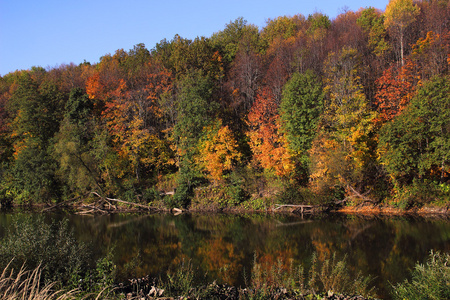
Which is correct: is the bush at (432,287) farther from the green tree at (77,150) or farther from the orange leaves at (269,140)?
the green tree at (77,150)

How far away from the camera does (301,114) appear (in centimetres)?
3681

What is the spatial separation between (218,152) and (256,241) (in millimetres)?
16098

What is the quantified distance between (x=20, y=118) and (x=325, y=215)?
40348 millimetres

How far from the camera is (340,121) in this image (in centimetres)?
3400

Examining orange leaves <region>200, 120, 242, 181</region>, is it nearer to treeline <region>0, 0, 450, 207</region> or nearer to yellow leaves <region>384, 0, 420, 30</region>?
treeline <region>0, 0, 450, 207</region>

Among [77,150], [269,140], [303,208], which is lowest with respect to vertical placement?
[303,208]

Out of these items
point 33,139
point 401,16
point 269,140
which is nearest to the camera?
point 269,140

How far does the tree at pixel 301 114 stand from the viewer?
3622 cm

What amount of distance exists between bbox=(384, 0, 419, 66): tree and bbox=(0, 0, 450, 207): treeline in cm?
23

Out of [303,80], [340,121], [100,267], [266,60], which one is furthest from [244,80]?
[100,267]

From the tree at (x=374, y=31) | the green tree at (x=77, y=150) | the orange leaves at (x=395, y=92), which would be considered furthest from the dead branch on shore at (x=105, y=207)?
the tree at (x=374, y=31)

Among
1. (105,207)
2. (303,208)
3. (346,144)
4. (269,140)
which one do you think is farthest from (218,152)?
(105,207)

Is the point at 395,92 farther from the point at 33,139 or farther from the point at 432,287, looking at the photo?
the point at 33,139

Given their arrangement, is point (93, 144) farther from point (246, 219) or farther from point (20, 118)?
point (246, 219)
